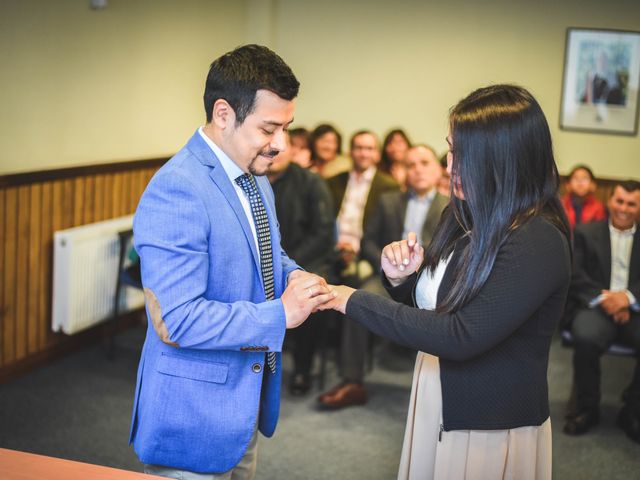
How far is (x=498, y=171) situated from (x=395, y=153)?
4756 mm

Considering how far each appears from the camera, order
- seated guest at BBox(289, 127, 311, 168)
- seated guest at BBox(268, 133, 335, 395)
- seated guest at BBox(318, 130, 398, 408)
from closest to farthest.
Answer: seated guest at BBox(268, 133, 335, 395), seated guest at BBox(318, 130, 398, 408), seated guest at BBox(289, 127, 311, 168)

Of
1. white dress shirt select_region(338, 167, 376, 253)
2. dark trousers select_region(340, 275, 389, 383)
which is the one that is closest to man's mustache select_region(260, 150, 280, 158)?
dark trousers select_region(340, 275, 389, 383)

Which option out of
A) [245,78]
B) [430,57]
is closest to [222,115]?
[245,78]

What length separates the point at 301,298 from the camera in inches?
76.2

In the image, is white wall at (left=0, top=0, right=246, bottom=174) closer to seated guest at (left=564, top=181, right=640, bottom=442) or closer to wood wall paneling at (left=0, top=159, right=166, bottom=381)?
wood wall paneling at (left=0, top=159, right=166, bottom=381)

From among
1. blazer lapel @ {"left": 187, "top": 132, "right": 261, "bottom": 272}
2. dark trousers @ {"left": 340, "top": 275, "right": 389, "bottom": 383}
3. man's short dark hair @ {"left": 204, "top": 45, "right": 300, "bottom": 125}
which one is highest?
man's short dark hair @ {"left": 204, "top": 45, "right": 300, "bottom": 125}

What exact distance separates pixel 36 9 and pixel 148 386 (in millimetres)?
3309

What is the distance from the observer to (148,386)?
78.9 inches

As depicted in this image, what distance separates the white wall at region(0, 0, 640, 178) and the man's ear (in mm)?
2866

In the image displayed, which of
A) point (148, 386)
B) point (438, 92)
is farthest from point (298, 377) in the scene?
point (438, 92)

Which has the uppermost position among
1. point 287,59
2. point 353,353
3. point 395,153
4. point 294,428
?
point 287,59

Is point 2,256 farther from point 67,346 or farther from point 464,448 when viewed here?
point 464,448

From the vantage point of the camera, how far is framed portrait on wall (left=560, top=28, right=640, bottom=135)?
21.4ft

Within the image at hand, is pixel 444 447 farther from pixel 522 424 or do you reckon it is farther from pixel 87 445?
pixel 87 445
